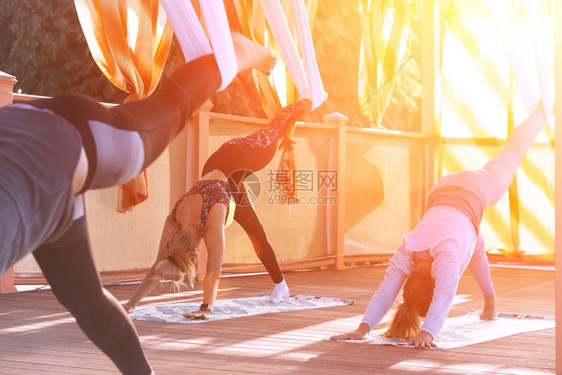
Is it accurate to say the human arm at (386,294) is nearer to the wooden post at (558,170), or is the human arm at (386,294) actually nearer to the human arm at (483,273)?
the human arm at (483,273)

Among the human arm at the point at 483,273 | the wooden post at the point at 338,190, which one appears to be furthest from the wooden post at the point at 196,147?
the human arm at the point at 483,273

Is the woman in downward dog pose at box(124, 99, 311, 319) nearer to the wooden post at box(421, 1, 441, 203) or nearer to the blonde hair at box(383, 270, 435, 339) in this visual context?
the blonde hair at box(383, 270, 435, 339)

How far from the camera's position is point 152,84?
5.20m

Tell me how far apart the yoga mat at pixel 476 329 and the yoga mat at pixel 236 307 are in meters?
0.81

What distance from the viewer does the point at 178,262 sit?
334 centimetres

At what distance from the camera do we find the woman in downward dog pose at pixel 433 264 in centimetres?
302

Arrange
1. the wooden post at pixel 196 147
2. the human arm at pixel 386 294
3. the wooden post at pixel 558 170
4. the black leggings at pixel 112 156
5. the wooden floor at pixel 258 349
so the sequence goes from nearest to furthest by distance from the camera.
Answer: the black leggings at pixel 112 156, the wooden post at pixel 558 170, the wooden floor at pixel 258 349, the human arm at pixel 386 294, the wooden post at pixel 196 147

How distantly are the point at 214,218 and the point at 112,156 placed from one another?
236 cm

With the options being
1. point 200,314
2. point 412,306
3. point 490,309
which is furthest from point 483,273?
point 200,314

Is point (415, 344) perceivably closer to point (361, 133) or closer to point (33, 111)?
point (33, 111)

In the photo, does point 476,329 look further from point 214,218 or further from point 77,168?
point 77,168

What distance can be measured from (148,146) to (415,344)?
6.39 ft

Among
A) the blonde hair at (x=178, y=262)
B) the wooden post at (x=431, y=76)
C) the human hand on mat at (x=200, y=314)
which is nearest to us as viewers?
the blonde hair at (x=178, y=262)

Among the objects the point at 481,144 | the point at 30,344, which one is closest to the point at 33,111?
the point at 30,344
